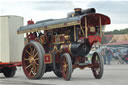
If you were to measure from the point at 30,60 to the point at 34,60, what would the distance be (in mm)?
392

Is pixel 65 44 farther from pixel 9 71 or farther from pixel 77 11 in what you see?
pixel 9 71

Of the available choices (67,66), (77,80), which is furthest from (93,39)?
(77,80)

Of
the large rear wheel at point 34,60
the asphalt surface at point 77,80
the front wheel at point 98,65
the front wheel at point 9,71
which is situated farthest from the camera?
the front wheel at point 9,71

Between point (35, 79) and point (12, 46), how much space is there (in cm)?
321

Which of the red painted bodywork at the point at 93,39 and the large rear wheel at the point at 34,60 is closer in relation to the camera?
the red painted bodywork at the point at 93,39

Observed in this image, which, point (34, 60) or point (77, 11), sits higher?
point (77, 11)

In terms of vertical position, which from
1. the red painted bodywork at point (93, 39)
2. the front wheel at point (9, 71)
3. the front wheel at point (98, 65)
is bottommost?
the front wheel at point (9, 71)

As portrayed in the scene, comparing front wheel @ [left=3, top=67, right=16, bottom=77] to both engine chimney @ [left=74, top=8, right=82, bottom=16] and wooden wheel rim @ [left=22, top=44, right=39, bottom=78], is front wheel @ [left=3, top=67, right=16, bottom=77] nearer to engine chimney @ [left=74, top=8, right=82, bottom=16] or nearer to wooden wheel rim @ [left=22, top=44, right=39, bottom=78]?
wooden wheel rim @ [left=22, top=44, right=39, bottom=78]

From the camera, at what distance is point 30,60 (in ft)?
61.5

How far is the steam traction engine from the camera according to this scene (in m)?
16.7

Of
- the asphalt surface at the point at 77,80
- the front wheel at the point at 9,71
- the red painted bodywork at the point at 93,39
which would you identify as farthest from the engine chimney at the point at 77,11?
the front wheel at the point at 9,71

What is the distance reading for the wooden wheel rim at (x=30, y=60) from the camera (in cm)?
1841

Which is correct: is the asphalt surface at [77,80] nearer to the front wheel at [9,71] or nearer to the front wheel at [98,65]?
the front wheel at [98,65]

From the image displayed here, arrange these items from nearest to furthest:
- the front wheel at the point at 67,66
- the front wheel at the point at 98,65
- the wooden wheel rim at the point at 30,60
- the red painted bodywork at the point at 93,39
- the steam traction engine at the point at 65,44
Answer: the front wheel at the point at 67,66, the red painted bodywork at the point at 93,39, the steam traction engine at the point at 65,44, the front wheel at the point at 98,65, the wooden wheel rim at the point at 30,60
